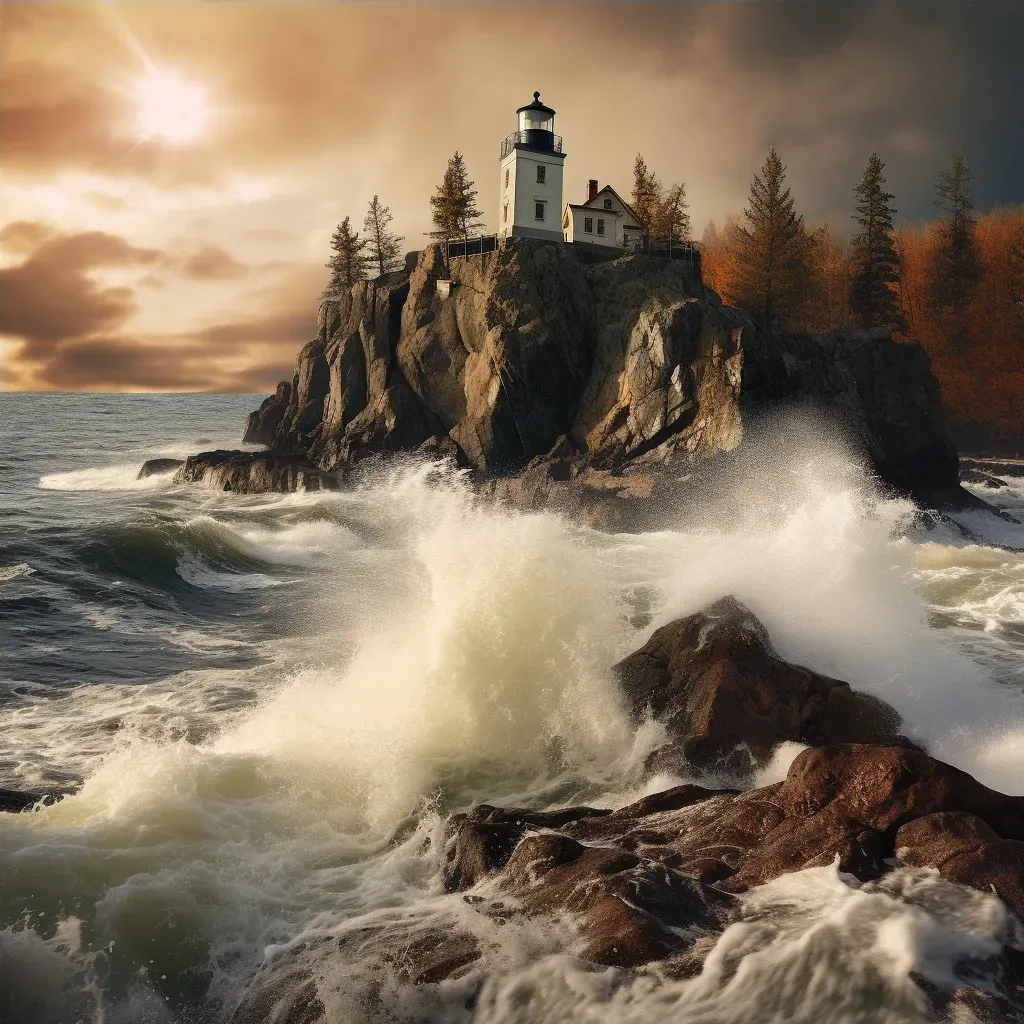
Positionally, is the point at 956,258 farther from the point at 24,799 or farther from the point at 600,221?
the point at 24,799

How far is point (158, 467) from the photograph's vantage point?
4453cm

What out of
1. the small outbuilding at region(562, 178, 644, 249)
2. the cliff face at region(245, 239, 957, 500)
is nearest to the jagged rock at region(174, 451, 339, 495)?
the cliff face at region(245, 239, 957, 500)

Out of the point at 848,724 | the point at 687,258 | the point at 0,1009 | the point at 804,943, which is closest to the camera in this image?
the point at 804,943

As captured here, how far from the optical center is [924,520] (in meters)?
30.0

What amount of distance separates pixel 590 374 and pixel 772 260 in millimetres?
17734

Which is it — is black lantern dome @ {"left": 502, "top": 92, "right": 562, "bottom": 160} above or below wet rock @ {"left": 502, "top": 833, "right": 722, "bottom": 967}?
above

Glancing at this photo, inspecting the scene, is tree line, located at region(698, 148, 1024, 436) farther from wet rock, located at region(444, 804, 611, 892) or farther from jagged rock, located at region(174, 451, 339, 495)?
wet rock, located at region(444, 804, 611, 892)

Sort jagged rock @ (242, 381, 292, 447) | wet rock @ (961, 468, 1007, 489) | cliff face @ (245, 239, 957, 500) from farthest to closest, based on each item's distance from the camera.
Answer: jagged rock @ (242, 381, 292, 447), wet rock @ (961, 468, 1007, 489), cliff face @ (245, 239, 957, 500)

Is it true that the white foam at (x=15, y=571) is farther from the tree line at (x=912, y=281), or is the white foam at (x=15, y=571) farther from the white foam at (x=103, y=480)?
the tree line at (x=912, y=281)

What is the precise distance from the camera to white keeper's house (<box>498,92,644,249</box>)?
1956 inches

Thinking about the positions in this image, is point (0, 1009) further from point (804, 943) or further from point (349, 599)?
point (349, 599)

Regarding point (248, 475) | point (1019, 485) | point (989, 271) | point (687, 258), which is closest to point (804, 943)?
point (248, 475)

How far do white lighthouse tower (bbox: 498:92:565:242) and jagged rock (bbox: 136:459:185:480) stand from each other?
2327 cm

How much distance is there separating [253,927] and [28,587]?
1558 cm
